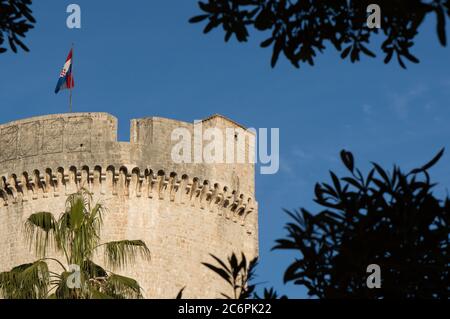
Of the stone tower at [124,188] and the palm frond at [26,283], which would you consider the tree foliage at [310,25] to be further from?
the stone tower at [124,188]

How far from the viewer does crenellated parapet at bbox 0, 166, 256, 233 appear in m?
27.3

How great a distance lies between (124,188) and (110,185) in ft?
1.06

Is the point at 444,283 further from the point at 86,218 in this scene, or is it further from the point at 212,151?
the point at 212,151

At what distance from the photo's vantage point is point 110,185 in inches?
1077

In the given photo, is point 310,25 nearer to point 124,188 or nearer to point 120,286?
point 120,286

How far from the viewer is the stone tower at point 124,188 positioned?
27.0m

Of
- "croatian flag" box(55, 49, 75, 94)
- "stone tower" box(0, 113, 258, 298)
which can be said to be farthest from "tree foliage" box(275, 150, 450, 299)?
"croatian flag" box(55, 49, 75, 94)

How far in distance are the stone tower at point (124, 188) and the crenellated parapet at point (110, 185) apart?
0.9 inches

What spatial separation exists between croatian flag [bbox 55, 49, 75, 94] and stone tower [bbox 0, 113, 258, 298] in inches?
105

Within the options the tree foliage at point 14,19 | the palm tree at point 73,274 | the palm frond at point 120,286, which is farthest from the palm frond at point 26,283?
the tree foliage at point 14,19

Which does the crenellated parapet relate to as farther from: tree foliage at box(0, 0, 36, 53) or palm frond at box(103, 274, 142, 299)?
tree foliage at box(0, 0, 36, 53)

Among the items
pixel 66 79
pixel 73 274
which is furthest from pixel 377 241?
pixel 66 79
